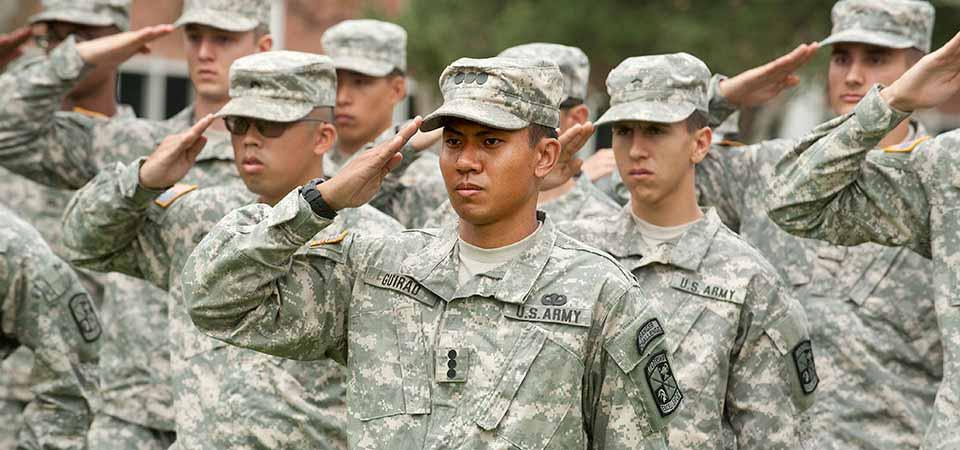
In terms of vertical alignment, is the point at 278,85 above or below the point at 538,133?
below

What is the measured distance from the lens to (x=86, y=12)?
1009 cm

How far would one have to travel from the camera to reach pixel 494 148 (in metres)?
5.57

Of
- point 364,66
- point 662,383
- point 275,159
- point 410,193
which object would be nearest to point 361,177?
point 662,383

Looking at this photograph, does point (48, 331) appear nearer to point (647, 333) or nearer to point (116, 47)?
point (116, 47)

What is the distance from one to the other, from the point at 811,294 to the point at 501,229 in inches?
118

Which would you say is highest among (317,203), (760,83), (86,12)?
(317,203)

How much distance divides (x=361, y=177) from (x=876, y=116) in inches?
78.3

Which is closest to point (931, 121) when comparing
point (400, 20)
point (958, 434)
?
point (400, 20)

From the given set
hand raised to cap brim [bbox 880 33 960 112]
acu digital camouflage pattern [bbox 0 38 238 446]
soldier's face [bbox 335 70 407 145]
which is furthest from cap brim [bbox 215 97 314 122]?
soldier's face [bbox 335 70 407 145]

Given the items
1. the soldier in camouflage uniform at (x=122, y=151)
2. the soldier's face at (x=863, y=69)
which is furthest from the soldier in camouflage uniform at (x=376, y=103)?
the soldier's face at (x=863, y=69)

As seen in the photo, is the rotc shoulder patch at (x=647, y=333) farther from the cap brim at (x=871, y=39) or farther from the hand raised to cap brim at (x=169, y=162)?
the cap brim at (x=871, y=39)

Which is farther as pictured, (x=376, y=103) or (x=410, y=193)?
(x=376, y=103)

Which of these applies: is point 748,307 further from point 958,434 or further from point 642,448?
point 642,448

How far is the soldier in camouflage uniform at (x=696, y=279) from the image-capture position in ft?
22.7
